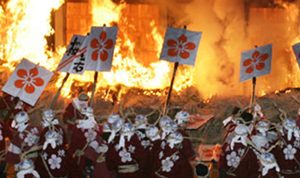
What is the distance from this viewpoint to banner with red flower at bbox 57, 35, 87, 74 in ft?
38.6

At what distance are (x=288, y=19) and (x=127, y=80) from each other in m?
4.28

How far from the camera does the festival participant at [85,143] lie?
10125mm

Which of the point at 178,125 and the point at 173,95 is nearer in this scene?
the point at 178,125

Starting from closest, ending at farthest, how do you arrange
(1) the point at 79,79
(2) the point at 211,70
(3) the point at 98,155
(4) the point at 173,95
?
(3) the point at 98,155 → (4) the point at 173,95 → (1) the point at 79,79 → (2) the point at 211,70

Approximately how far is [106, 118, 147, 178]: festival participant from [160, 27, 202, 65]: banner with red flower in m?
2.74

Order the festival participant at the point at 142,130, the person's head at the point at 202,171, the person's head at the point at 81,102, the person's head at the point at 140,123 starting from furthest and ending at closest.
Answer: the person's head at the point at 81,102 < the person's head at the point at 140,123 < the festival participant at the point at 142,130 < the person's head at the point at 202,171

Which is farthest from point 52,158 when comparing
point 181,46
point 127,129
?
point 181,46

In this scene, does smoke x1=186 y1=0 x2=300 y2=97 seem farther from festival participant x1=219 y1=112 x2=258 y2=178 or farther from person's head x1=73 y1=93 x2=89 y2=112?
festival participant x1=219 y1=112 x2=258 y2=178

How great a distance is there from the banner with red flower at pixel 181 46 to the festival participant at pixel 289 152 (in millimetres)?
2804

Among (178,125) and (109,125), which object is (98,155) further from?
(178,125)

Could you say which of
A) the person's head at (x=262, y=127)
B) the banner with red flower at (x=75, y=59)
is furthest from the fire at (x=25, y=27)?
the person's head at (x=262, y=127)

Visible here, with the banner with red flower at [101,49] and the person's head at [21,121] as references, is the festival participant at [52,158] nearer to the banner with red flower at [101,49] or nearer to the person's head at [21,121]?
the person's head at [21,121]

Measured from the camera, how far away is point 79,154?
10164mm

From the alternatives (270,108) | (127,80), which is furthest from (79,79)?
(270,108)
